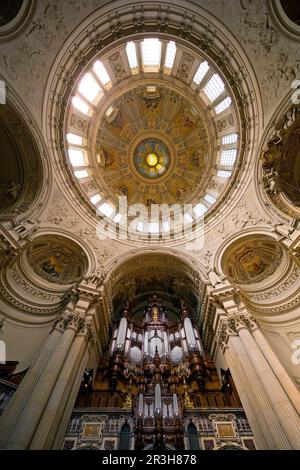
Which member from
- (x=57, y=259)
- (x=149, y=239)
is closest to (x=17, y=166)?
(x=57, y=259)

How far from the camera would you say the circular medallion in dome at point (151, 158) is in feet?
64.1

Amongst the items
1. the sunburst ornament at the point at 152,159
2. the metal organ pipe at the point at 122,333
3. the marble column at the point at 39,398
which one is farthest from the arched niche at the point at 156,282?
the sunburst ornament at the point at 152,159

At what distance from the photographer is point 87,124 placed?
51.8ft

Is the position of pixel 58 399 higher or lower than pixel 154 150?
lower

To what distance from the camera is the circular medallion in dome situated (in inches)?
769

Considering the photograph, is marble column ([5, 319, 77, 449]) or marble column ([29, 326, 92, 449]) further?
marble column ([29, 326, 92, 449])

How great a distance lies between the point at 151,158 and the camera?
1983 centimetres

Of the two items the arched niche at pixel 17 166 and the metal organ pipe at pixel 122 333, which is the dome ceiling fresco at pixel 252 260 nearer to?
the metal organ pipe at pixel 122 333

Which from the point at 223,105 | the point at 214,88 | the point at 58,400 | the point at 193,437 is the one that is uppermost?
the point at 214,88

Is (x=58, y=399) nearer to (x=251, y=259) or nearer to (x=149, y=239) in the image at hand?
(x=149, y=239)

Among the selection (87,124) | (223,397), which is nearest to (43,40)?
(87,124)

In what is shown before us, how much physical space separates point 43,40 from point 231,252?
48.4 feet

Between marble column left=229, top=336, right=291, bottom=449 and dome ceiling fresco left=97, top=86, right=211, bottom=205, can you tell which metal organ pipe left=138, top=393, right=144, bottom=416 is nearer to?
marble column left=229, top=336, right=291, bottom=449

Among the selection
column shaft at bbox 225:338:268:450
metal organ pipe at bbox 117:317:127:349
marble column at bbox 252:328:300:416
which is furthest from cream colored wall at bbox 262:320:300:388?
metal organ pipe at bbox 117:317:127:349
